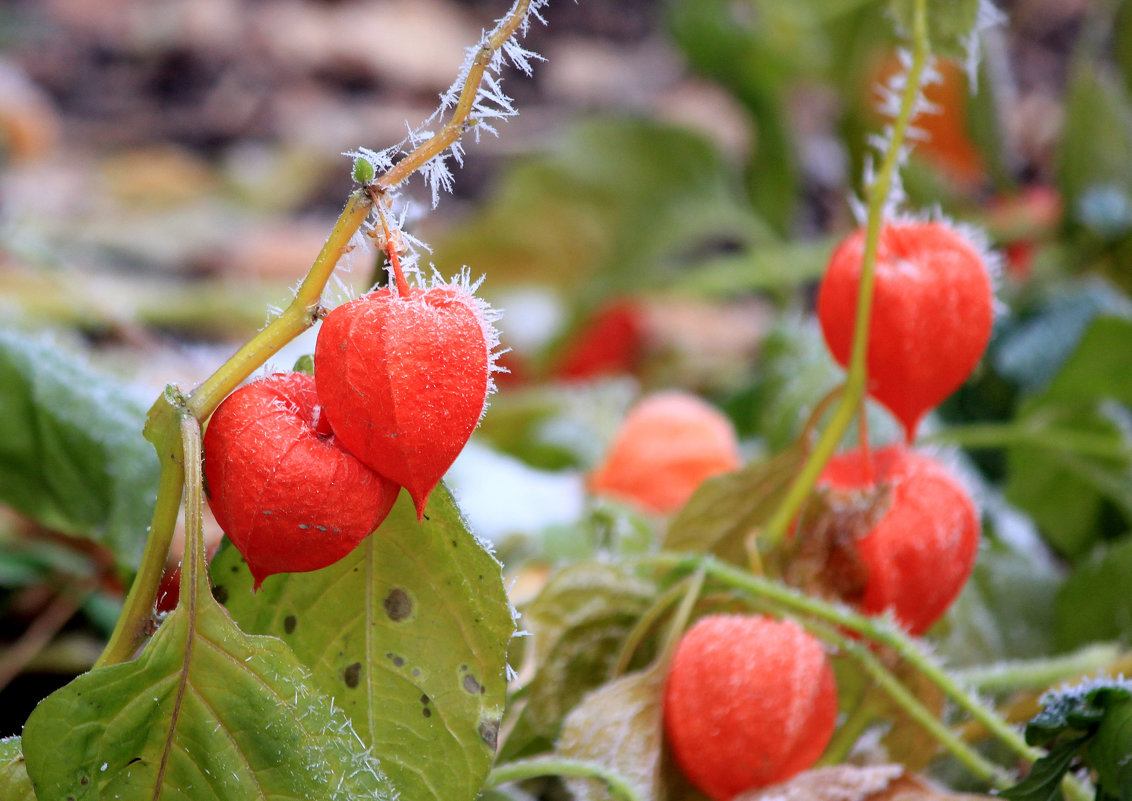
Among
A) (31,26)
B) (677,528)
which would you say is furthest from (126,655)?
(31,26)

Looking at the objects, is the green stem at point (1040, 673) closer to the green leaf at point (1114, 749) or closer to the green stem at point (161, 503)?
the green leaf at point (1114, 749)

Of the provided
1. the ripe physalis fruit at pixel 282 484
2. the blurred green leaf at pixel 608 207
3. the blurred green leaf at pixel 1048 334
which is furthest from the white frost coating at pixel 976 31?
the blurred green leaf at pixel 608 207

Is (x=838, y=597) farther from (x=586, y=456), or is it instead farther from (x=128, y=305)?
(x=128, y=305)

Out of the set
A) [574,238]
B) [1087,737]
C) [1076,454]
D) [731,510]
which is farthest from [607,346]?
[1087,737]

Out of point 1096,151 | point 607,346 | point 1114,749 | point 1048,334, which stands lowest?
point 1114,749

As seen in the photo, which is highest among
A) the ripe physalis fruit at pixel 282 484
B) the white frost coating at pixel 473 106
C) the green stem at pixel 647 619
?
the white frost coating at pixel 473 106

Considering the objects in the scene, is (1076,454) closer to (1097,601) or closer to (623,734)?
(1097,601)
